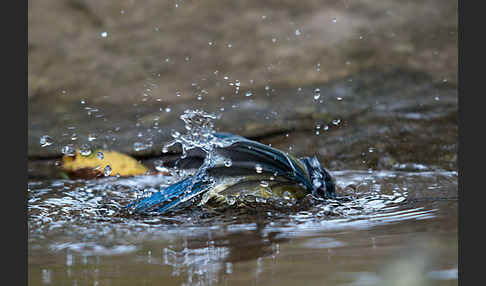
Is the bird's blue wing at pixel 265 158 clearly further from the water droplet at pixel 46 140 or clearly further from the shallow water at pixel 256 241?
the water droplet at pixel 46 140

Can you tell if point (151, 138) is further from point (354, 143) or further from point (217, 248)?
point (217, 248)

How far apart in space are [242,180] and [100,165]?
4.28ft

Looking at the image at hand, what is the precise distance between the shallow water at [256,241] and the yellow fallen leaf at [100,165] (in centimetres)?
63

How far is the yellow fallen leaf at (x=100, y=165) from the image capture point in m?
2.96

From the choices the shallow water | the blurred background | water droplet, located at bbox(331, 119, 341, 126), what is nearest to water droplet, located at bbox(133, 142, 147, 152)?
the blurred background

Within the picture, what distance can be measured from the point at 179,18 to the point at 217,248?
9.89 ft

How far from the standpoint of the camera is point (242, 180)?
76.7 inches

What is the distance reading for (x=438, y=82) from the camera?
381 cm

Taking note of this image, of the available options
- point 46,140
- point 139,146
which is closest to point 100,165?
point 139,146

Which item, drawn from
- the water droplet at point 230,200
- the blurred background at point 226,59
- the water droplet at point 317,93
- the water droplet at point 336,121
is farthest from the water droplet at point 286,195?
the water droplet at point 317,93

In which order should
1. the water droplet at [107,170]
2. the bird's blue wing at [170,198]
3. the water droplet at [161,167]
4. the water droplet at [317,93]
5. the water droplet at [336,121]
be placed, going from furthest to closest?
the water droplet at [317,93]
the water droplet at [336,121]
the water droplet at [161,167]
the water droplet at [107,170]
the bird's blue wing at [170,198]

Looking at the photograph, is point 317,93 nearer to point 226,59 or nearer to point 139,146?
point 226,59

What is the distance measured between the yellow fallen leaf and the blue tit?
0.99 metres

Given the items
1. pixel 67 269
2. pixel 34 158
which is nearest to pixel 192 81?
pixel 34 158
